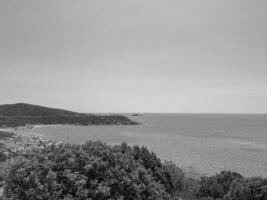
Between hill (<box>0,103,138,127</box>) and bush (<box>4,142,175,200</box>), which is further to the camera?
hill (<box>0,103,138,127</box>)

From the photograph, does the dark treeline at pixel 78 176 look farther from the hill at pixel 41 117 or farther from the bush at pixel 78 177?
the hill at pixel 41 117

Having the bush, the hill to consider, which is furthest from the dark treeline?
the hill

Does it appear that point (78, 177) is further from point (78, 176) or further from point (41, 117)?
point (41, 117)

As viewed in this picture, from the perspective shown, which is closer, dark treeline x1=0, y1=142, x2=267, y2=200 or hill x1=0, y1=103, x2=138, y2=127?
dark treeline x1=0, y1=142, x2=267, y2=200

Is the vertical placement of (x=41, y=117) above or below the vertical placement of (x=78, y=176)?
below

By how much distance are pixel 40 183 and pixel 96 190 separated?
1.06 m

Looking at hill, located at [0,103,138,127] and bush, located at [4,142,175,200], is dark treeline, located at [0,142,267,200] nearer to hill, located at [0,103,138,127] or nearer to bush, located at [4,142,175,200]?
bush, located at [4,142,175,200]

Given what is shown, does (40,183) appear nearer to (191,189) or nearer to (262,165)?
(191,189)

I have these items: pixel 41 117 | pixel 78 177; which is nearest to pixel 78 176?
pixel 78 177

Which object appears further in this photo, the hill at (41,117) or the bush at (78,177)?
the hill at (41,117)

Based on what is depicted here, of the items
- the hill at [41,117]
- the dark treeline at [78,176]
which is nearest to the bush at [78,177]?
the dark treeline at [78,176]

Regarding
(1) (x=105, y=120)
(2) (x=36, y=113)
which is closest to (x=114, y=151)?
(1) (x=105, y=120)

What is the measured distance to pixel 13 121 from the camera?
8856 centimetres

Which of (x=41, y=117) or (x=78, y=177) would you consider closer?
(x=78, y=177)
